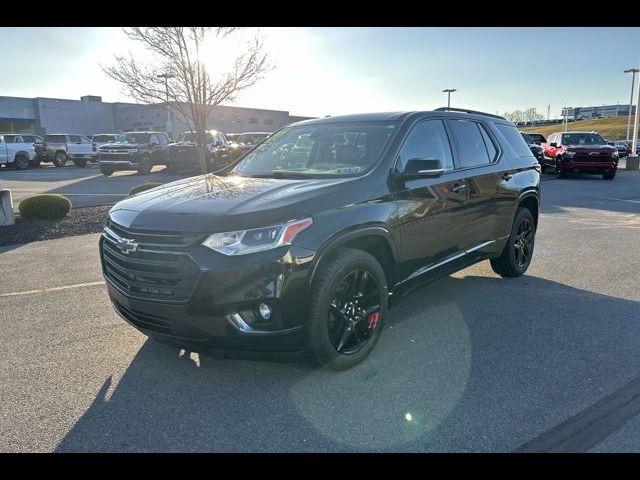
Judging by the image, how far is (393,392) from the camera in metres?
3.21

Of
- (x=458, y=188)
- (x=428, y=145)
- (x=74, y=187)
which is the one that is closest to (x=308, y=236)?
(x=428, y=145)

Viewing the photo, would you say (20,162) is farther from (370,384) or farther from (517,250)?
(370,384)

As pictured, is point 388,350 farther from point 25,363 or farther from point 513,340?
point 25,363

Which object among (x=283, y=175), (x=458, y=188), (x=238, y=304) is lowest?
(x=238, y=304)

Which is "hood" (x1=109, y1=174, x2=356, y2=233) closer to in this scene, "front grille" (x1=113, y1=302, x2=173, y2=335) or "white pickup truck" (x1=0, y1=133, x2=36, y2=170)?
"front grille" (x1=113, y1=302, x2=173, y2=335)

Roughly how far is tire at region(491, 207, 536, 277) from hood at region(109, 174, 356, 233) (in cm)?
291

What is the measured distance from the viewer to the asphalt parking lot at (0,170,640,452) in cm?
274

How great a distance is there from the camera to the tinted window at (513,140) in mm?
→ 5578

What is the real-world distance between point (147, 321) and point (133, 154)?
64.9 ft

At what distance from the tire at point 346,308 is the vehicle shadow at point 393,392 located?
191 millimetres

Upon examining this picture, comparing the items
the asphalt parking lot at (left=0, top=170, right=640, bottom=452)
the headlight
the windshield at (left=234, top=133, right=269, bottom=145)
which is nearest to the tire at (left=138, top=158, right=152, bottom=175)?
the windshield at (left=234, top=133, right=269, bottom=145)

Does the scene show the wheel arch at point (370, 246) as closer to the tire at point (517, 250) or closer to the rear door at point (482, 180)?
the rear door at point (482, 180)
